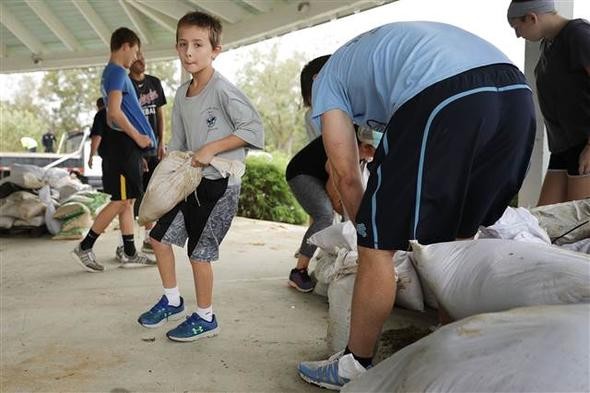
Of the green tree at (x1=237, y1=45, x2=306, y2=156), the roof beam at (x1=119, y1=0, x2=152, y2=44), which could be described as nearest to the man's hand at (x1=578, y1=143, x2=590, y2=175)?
the roof beam at (x1=119, y1=0, x2=152, y2=44)

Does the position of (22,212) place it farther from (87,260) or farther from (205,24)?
(205,24)

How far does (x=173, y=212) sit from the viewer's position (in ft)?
9.18

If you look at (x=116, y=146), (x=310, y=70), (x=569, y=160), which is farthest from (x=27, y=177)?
(x=569, y=160)

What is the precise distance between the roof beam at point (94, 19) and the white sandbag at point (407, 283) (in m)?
6.42

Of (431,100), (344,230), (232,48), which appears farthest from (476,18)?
(431,100)

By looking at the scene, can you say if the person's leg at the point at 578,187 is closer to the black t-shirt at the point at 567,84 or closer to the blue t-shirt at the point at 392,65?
the black t-shirt at the point at 567,84

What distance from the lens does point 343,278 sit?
2.45 meters

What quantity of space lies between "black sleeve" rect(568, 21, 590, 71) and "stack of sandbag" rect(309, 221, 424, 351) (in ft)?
4.23

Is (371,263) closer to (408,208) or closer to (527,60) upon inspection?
(408,208)

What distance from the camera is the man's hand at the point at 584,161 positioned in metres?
2.94

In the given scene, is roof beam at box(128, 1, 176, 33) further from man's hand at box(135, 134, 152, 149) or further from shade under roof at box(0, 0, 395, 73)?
man's hand at box(135, 134, 152, 149)

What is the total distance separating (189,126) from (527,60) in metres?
2.79

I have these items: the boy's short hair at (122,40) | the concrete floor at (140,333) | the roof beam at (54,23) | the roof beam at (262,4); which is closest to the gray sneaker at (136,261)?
the concrete floor at (140,333)

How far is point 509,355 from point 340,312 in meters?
1.25
